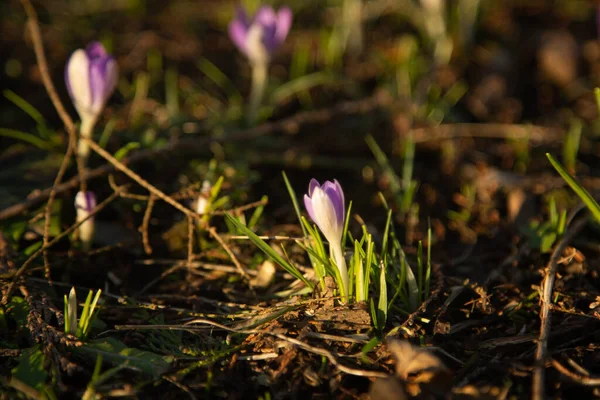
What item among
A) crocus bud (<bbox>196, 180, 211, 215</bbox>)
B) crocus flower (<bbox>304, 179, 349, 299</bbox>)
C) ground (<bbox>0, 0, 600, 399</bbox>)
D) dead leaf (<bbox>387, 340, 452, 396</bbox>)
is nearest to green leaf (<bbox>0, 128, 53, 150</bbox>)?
ground (<bbox>0, 0, 600, 399</bbox>)

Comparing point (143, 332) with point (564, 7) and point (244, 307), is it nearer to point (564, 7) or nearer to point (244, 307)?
point (244, 307)

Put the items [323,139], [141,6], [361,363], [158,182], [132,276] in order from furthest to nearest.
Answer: [141,6], [323,139], [158,182], [132,276], [361,363]

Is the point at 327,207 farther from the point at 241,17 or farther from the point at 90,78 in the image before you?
the point at 241,17

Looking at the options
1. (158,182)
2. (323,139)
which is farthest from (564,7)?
(158,182)

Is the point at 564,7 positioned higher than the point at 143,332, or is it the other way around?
the point at 564,7

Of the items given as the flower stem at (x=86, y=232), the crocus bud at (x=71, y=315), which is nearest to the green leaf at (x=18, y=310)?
the crocus bud at (x=71, y=315)

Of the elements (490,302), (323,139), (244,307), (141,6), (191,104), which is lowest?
(490,302)

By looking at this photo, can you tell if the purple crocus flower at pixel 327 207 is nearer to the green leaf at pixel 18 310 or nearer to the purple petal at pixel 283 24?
the green leaf at pixel 18 310
